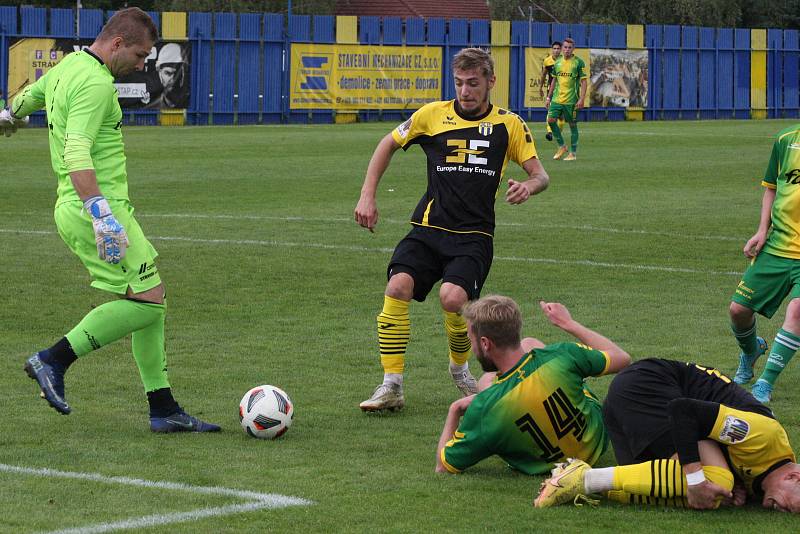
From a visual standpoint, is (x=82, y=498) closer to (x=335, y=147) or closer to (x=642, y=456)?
(x=642, y=456)

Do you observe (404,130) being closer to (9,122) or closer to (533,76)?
(9,122)

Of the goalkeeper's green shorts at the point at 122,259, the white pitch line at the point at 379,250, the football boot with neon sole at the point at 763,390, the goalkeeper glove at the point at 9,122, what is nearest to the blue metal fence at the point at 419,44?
the white pitch line at the point at 379,250

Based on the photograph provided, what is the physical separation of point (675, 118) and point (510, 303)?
1689 inches

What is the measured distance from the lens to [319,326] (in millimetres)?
9961

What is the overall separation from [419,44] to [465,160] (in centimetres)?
3465

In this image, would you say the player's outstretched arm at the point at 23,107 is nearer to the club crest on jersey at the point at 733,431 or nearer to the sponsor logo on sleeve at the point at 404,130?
the sponsor logo on sleeve at the point at 404,130

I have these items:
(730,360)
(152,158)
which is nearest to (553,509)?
(730,360)

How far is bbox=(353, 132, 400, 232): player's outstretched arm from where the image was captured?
292 inches

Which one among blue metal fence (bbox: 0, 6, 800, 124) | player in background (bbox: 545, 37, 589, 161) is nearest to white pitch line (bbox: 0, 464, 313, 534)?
player in background (bbox: 545, 37, 589, 161)

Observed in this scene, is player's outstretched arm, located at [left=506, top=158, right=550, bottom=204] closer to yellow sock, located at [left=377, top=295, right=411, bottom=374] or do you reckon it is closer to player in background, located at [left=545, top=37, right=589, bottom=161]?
yellow sock, located at [left=377, top=295, right=411, bottom=374]

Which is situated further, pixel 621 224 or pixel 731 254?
pixel 621 224

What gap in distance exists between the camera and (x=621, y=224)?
16141 millimetres

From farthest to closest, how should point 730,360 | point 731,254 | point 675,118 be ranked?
point 675,118, point 731,254, point 730,360

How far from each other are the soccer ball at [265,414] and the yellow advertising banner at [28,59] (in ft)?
99.2
